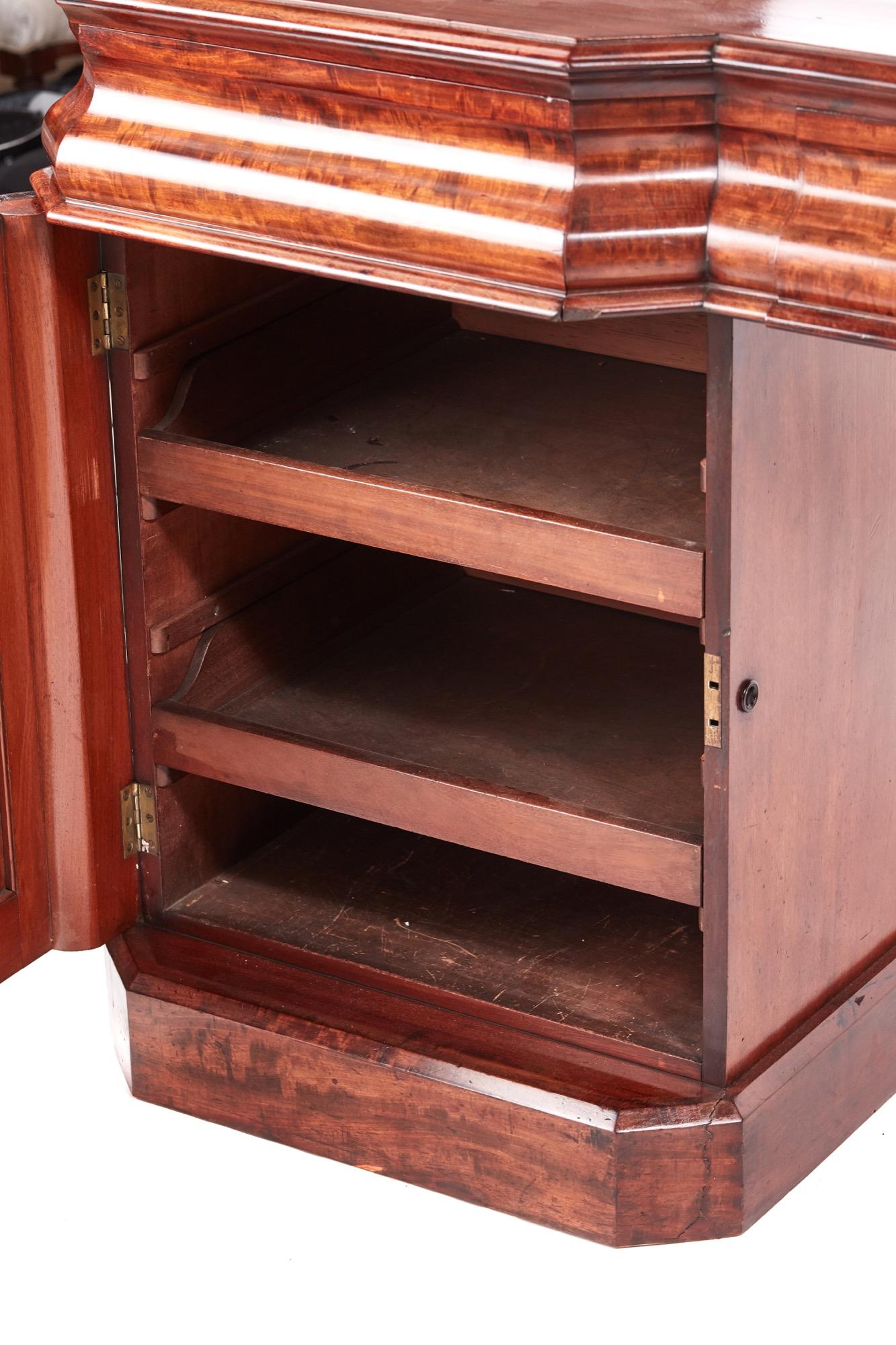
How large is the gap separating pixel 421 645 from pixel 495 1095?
0.56 metres

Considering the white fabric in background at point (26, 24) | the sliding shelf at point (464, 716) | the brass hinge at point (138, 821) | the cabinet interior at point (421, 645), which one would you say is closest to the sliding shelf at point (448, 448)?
the cabinet interior at point (421, 645)

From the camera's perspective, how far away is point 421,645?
214cm

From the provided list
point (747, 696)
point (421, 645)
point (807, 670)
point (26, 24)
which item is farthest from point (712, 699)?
point (26, 24)

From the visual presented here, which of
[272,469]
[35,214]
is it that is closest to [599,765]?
[272,469]

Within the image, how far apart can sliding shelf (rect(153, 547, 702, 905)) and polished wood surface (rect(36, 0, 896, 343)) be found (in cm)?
50

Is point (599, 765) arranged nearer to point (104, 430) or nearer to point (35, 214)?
point (104, 430)

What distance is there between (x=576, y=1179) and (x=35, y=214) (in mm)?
943

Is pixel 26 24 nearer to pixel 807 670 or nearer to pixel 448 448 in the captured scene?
pixel 448 448

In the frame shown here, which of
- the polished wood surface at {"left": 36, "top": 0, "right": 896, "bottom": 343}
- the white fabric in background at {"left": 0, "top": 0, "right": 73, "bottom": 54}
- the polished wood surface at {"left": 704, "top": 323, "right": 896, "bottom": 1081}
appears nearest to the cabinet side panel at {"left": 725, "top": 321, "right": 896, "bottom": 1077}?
the polished wood surface at {"left": 704, "top": 323, "right": 896, "bottom": 1081}

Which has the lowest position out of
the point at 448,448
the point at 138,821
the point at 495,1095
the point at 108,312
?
the point at 495,1095

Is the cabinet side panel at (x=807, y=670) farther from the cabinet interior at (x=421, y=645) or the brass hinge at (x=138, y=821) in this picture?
the brass hinge at (x=138, y=821)

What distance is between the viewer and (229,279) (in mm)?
1894

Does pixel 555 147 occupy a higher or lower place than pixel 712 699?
higher

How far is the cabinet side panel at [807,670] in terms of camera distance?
1.56 metres
